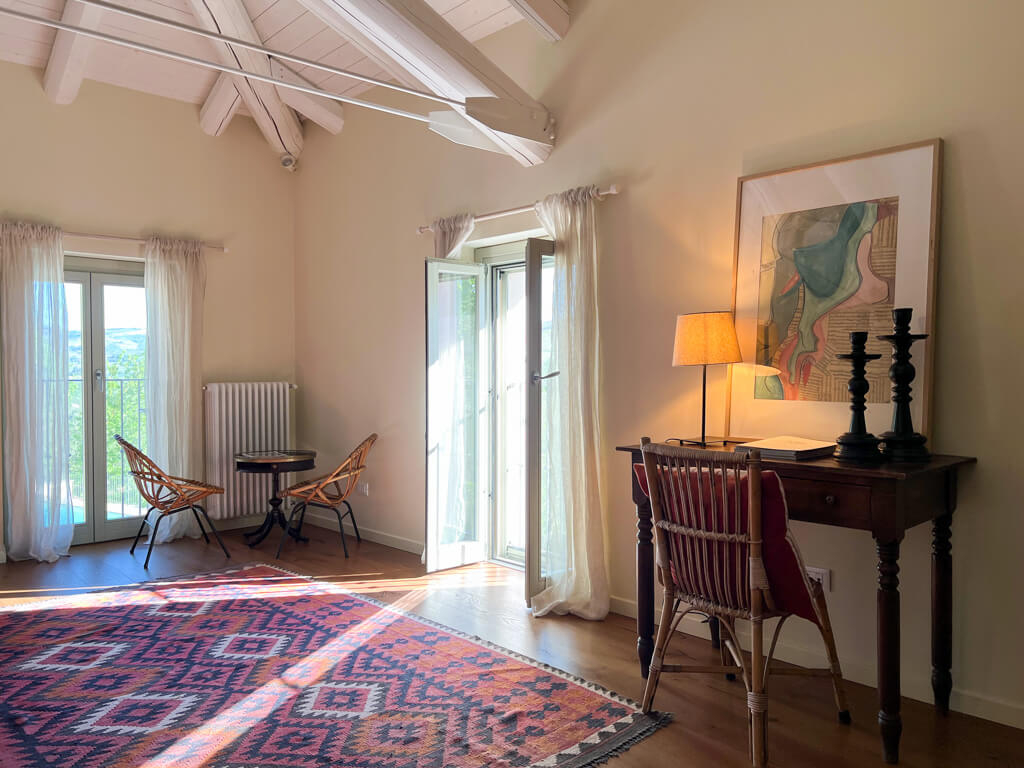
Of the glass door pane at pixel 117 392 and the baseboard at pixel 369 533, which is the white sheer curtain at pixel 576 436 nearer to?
the baseboard at pixel 369 533

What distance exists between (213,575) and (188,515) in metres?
1.22

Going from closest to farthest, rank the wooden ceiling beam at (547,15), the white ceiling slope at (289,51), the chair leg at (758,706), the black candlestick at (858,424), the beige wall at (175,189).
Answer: the chair leg at (758,706) → the black candlestick at (858,424) → the white ceiling slope at (289,51) → the wooden ceiling beam at (547,15) → the beige wall at (175,189)

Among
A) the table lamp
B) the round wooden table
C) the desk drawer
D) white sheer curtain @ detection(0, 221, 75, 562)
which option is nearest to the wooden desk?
the desk drawer

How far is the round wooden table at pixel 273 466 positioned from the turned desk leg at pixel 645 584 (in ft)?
9.56

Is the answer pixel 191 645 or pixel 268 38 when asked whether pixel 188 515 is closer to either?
pixel 191 645

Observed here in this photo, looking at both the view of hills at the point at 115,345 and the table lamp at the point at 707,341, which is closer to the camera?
the table lamp at the point at 707,341

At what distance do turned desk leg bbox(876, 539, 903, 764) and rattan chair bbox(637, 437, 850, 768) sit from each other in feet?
0.66

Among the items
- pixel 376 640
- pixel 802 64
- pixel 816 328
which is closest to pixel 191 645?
pixel 376 640

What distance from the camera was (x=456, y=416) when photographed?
4.84 metres

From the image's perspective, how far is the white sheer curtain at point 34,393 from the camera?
4.94 meters

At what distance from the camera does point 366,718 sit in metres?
2.73

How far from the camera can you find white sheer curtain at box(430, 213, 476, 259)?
15.7 feet

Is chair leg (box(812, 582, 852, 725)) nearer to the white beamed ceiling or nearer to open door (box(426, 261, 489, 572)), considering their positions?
open door (box(426, 261, 489, 572))

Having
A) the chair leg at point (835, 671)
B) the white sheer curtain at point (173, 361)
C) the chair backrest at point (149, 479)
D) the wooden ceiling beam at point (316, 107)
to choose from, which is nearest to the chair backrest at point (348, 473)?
the chair backrest at point (149, 479)
